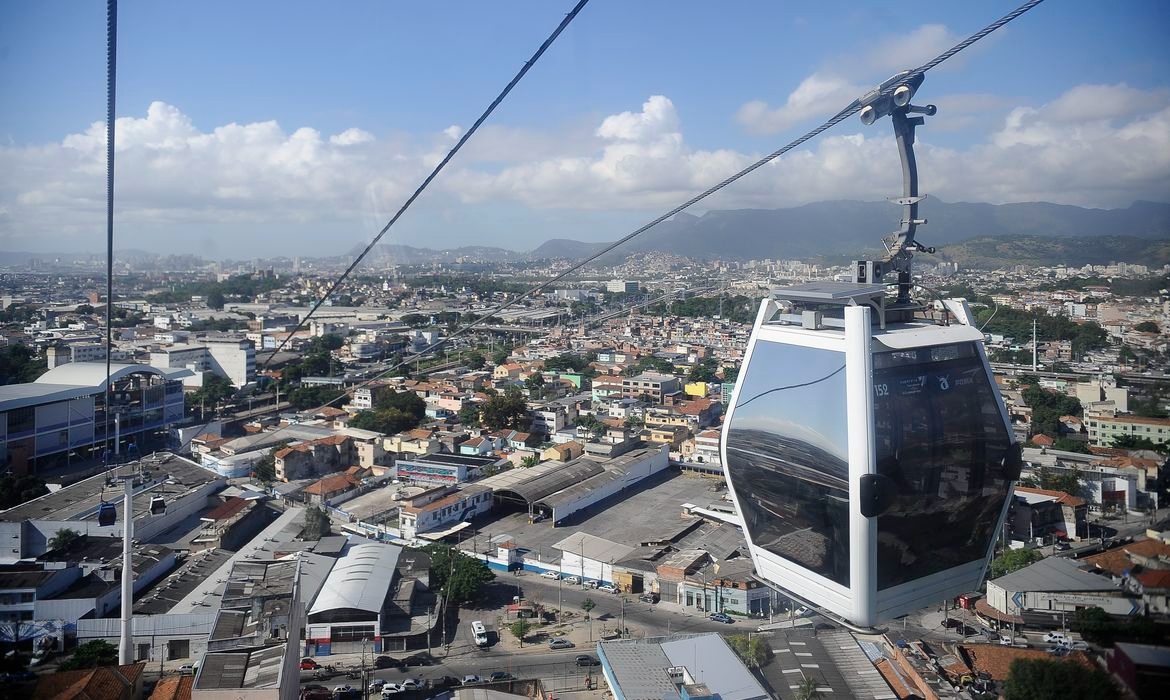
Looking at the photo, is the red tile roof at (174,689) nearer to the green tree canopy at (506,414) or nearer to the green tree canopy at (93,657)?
the green tree canopy at (93,657)

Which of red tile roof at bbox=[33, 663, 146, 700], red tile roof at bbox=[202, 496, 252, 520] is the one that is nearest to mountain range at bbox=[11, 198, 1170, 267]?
red tile roof at bbox=[33, 663, 146, 700]

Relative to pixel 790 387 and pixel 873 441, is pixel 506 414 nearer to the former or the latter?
pixel 790 387

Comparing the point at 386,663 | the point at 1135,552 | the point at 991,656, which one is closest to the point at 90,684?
the point at 386,663

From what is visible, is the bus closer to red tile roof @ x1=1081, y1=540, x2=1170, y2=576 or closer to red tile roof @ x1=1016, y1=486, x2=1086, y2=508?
red tile roof @ x1=1081, y1=540, x2=1170, y2=576

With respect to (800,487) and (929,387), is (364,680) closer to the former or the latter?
(800,487)

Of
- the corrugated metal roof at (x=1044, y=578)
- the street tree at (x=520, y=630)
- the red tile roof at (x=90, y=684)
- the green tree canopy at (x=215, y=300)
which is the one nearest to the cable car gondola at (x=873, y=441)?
the corrugated metal roof at (x=1044, y=578)

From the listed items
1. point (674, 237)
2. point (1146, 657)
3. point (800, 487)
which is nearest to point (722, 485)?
point (800, 487)
